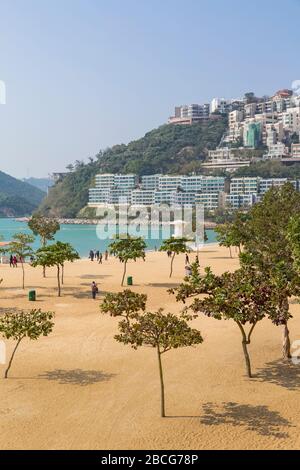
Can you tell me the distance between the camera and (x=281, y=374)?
693 inches

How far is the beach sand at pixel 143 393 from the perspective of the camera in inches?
508

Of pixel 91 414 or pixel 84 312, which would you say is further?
pixel 84 312

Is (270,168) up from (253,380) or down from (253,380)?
up

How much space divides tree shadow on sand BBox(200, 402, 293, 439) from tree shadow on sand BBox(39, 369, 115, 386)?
13.8ft

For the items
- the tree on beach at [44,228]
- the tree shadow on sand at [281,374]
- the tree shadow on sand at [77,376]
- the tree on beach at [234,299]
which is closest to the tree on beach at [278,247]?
the tree on beach at [234,299]

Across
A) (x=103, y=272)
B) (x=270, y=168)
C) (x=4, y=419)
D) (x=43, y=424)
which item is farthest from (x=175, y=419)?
(x=270, y=168)

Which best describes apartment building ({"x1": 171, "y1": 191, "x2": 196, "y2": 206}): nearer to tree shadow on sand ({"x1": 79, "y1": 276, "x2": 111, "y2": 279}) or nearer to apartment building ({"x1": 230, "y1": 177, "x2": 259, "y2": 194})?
apartment building ({"x1": 230, "y1": 177, "x2": 259, "y2": 194})

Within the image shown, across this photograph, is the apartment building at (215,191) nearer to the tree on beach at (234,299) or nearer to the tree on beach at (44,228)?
the tree on beach at (44,228)

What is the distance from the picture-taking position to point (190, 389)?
16.2 m

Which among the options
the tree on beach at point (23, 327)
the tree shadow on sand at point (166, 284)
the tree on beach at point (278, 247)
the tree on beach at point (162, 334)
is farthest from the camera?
the tree shadow on sand at point (166, 284)

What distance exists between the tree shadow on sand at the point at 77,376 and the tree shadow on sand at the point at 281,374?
17.9 ft

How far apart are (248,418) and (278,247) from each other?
10247mm
